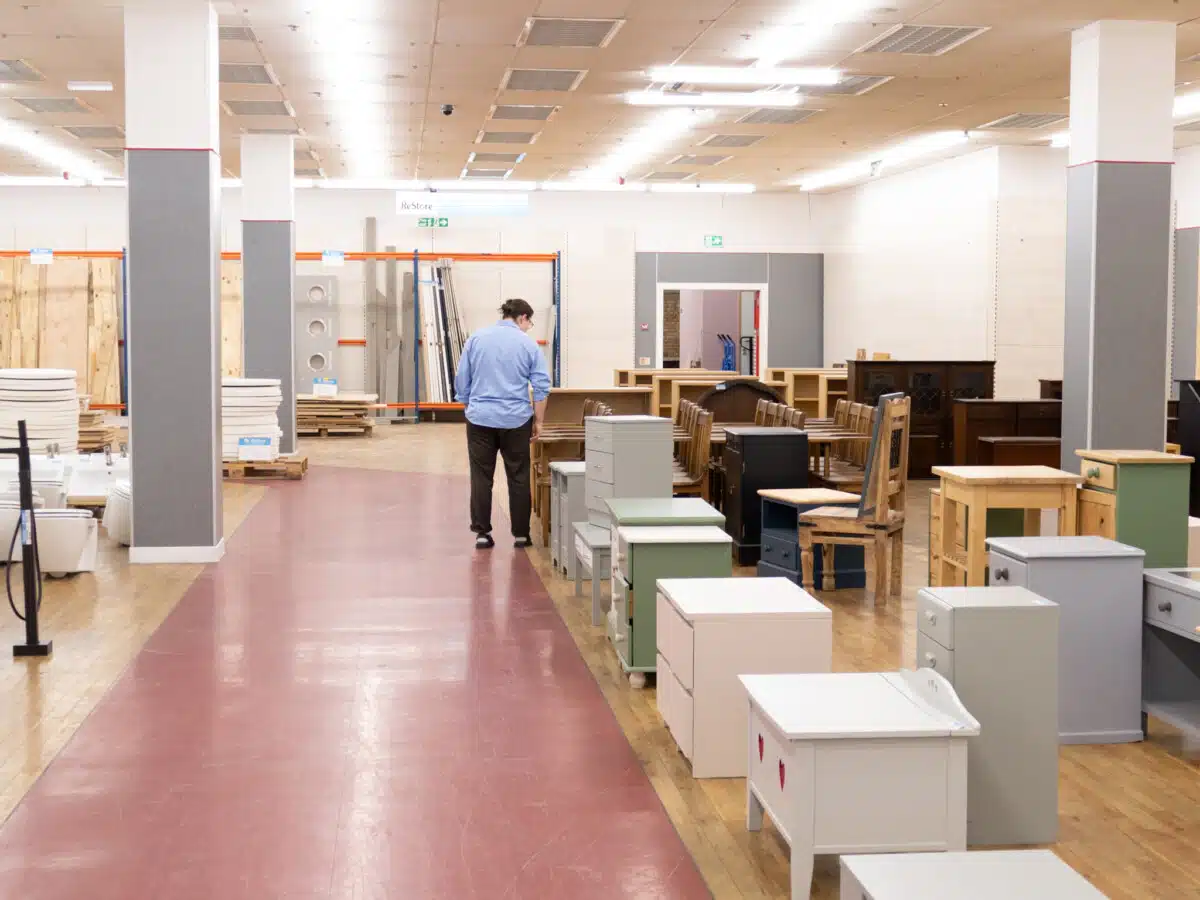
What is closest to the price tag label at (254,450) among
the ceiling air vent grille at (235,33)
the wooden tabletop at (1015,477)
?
the ceiling air vent grille at (235,33)

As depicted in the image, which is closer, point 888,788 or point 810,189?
point 888,788

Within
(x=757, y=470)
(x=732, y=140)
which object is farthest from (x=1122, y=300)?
(x=732, y=140)

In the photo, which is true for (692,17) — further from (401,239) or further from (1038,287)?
(401,239)

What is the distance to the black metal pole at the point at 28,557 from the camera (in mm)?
6133

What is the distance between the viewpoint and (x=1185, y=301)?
49.6 feet

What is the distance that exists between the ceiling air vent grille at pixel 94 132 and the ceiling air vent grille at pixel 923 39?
865 cm

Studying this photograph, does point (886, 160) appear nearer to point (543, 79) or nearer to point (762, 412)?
point (543, 79)

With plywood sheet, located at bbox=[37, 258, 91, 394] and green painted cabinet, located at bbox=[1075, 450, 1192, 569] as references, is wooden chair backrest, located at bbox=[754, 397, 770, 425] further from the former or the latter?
plywood sheet, located at bbox=[37, 258, 91, 394]

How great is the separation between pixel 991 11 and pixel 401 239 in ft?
45.0

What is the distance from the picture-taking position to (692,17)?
9.46 meters

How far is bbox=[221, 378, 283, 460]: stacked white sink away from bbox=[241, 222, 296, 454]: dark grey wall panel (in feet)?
2.95

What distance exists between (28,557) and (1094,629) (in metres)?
4.50

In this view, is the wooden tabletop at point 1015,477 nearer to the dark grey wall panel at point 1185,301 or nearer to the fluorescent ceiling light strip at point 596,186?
the dark grey wall panel at point 1185,301

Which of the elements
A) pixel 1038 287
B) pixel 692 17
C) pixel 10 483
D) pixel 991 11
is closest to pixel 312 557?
pixel 10 483
